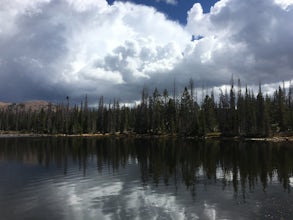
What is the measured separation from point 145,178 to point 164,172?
482 centimetres

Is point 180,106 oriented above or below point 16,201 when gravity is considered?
above

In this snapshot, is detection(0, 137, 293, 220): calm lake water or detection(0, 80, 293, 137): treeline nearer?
detection(0, 137, 293, 220): calm lake water

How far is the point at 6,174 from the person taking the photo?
4319cm

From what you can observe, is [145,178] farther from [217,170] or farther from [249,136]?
[249,136]

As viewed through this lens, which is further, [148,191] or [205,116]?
[205,116]

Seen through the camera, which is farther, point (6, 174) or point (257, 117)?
point (257, 117)

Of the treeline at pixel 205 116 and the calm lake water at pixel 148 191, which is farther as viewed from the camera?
the treeline at pixel 205 116

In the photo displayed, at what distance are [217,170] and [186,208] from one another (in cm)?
2128

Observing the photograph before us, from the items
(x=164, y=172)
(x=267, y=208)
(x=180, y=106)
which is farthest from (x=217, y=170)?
(x=180, y=106)

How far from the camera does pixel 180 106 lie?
158 meters

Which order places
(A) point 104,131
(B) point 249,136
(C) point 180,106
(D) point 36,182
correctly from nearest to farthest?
(D) point 36,182 → (B) point 249,136 → (C) point 180,106 → (A) point 104,131

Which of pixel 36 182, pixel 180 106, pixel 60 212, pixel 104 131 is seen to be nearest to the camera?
pixel 60 212

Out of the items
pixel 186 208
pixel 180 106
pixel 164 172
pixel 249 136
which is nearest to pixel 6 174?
pixel 164 172

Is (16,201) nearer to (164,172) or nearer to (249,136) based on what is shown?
(164,172)
